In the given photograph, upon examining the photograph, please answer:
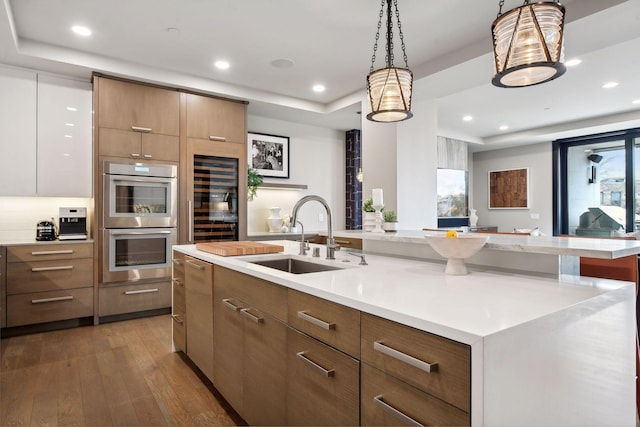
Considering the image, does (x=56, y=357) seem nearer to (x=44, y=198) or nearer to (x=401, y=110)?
(x=44, y=198)

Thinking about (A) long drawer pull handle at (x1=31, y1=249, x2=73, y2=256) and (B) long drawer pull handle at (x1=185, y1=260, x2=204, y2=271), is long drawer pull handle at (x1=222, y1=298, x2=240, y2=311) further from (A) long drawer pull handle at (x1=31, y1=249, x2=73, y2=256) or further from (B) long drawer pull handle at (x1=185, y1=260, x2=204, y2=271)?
(A) long drawer pull handle at (x1=31, y1=249, x2=73, y2=256)

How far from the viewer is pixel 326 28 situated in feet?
10.0

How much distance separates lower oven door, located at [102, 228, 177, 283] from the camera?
3.62 m

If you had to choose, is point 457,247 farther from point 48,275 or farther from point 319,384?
point 48,275

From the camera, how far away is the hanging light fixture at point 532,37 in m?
1.60

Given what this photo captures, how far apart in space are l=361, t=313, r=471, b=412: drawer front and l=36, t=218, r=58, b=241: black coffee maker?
12.1 feet

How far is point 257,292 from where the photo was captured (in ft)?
5.49

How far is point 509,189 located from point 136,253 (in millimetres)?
6995

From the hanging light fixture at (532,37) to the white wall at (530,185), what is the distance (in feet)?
20.4

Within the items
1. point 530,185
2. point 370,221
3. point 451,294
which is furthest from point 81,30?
point 530,185

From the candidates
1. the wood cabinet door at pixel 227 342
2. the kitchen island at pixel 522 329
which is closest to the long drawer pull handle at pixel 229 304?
the wood cabinet door at pixel 227 342

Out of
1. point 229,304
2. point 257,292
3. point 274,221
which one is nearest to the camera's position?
point 257,292

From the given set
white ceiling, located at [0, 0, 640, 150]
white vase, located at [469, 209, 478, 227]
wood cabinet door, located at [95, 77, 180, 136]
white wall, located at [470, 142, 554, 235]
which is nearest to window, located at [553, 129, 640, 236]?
white wall, located at [470, 142, 554, 235]

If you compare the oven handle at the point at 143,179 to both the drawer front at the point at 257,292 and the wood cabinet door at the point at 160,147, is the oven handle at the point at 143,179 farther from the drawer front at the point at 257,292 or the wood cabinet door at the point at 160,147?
the drawer front at the point at 257,292
